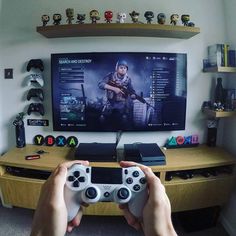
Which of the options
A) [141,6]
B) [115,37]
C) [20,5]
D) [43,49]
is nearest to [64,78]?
[43,49]

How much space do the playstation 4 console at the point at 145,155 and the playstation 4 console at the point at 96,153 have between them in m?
0.12

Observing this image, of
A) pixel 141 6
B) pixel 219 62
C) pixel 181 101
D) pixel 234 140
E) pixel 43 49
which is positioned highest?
pixel 141 6

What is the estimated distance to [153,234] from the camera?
544 millimetres

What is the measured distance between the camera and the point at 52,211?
0.55 metres

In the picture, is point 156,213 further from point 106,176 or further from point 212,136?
point 212,136

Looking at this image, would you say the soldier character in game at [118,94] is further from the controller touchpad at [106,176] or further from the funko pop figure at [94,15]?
the controller touchpad at [106,176]

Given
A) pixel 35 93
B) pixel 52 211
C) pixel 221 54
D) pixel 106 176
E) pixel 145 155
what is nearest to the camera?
pixel 52 211

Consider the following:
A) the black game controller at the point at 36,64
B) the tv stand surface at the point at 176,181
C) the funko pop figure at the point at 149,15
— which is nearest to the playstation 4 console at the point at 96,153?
the tv stand surface at the point at 176,181

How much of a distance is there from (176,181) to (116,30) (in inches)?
50.5

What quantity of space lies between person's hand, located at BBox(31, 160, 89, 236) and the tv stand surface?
3.28 feet

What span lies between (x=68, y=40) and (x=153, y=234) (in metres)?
1.69

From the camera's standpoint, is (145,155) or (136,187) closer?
(136,187)

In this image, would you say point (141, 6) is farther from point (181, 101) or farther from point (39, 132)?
point (39, 132)

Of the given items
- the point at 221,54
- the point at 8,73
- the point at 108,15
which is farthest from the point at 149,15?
the point at 8,73
